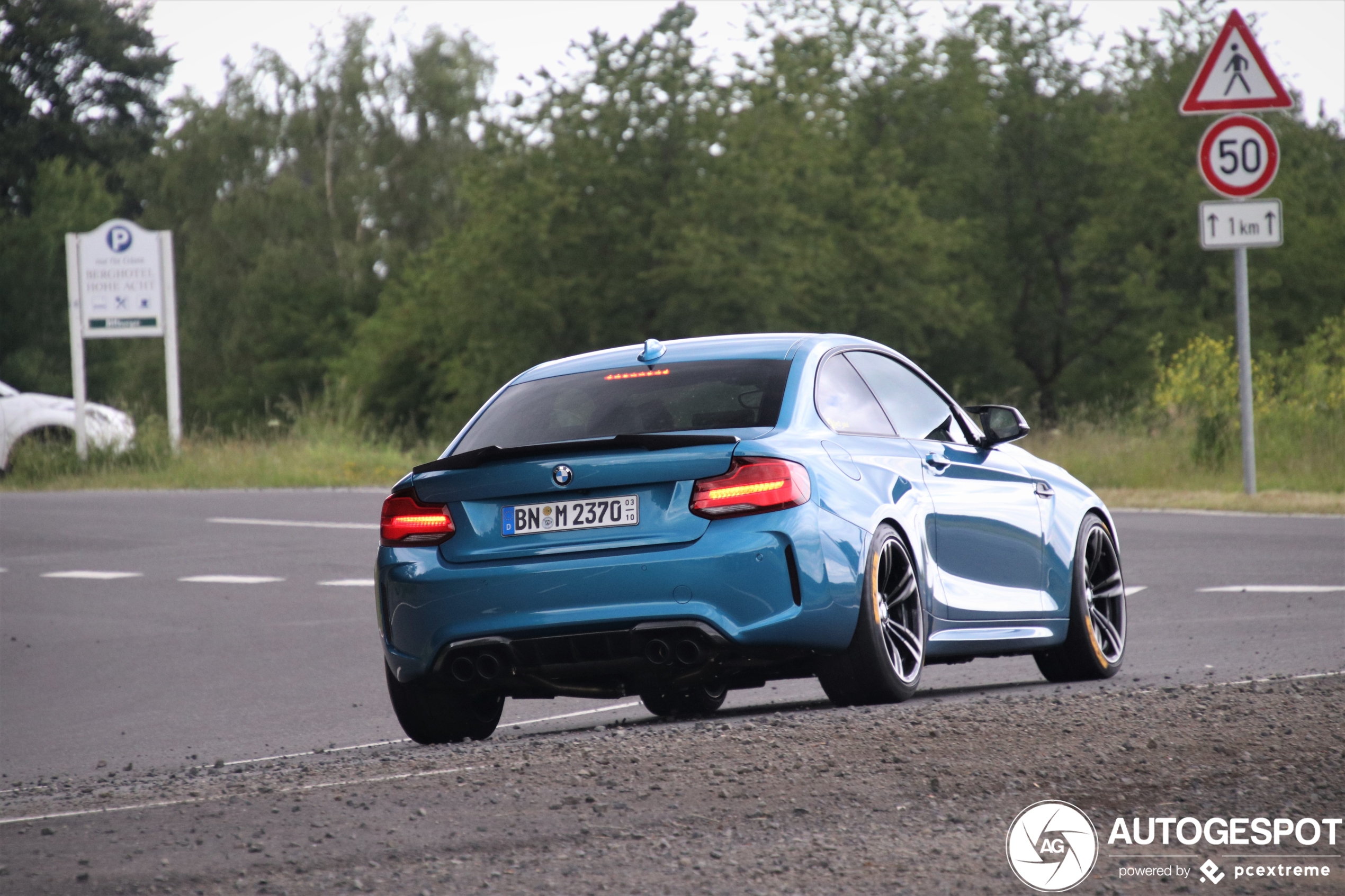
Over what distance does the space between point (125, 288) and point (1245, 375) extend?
1803 centimetres

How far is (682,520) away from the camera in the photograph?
21.8 ft

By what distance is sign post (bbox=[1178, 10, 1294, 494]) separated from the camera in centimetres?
1734

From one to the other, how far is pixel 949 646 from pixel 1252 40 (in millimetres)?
11352

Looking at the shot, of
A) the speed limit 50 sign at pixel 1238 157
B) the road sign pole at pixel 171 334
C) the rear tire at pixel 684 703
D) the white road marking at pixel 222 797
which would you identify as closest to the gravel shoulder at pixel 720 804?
the white road marking at pixel 222 797

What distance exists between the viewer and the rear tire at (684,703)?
8.28m

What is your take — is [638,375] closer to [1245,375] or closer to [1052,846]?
[1052,846]

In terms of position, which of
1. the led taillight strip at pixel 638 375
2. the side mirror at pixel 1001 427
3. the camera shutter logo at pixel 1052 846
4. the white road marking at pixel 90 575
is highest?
the led taillight strip at pixel 638 375

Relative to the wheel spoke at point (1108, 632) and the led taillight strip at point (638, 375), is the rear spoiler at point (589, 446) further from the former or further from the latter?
the wheel spoke at point (1108, 632)

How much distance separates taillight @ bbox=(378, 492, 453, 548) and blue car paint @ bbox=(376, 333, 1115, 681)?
1.2 inches

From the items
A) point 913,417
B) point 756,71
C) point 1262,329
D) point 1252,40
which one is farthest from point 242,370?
point 913,417

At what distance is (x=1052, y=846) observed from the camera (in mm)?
4645

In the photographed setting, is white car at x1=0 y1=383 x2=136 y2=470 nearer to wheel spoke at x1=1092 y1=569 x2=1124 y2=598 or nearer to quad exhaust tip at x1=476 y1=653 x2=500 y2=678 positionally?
wheel spoke at x1=1092 y1=569 x2=1124 y2=598

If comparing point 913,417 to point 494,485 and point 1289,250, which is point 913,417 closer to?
point 494,485

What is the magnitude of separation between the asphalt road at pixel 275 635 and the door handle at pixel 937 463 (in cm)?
119
